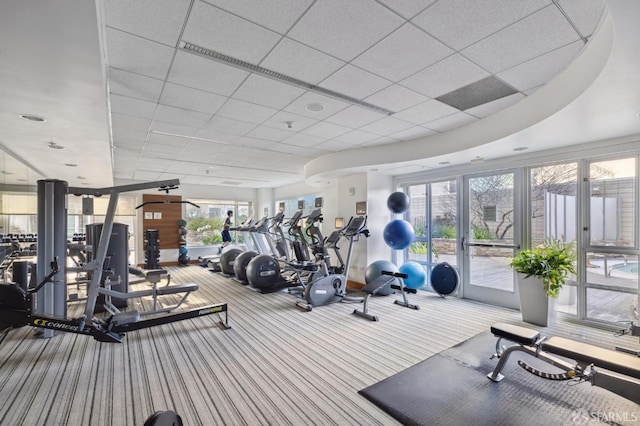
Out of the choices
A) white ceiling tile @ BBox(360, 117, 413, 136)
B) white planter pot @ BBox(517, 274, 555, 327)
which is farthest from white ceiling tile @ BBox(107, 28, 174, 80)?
white planter pot @ BBox(517, 274, 555, 327)

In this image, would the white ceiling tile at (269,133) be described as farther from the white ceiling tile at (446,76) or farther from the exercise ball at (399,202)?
the exercise ball at (399,202)

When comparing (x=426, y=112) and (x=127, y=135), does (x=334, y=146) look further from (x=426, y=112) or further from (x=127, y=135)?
(x=127, y=135)

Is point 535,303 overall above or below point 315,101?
below

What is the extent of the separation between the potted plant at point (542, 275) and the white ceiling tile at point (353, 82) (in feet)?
10.8

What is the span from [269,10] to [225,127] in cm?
273

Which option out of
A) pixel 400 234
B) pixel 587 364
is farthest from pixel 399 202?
pixel 587 364

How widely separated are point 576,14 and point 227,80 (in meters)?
2.89

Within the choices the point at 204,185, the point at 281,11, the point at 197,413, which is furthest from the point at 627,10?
the point at 204,185

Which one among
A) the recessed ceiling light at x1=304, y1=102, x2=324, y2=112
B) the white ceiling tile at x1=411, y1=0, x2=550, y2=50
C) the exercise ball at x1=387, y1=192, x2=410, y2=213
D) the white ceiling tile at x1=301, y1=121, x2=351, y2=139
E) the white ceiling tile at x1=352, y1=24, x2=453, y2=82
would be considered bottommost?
the exercise ball at x1=387, y1=192, x2=410, y2=213

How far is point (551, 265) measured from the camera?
4.25m

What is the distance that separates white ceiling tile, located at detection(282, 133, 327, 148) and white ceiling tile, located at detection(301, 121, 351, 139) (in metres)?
0.15

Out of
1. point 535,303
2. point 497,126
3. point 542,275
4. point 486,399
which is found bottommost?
point 486,399

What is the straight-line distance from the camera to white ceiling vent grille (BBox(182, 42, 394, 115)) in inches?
103

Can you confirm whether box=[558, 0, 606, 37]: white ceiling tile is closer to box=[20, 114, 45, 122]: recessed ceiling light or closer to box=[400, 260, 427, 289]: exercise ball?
box=[400, 260, 427, 289]: exercise ball
